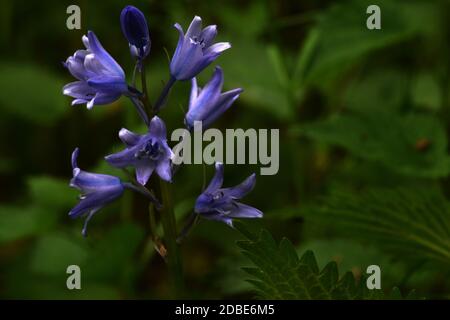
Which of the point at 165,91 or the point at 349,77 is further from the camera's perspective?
the point at 349,77

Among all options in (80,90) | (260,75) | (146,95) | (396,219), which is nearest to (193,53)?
(146,95)

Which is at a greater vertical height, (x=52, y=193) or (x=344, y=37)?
(x=344, y=37)

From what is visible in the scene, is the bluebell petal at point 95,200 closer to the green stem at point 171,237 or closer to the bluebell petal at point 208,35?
the green stem at point 171,237

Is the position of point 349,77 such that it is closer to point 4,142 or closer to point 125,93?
point 4,142

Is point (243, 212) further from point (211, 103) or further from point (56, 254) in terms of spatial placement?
point (56, 254)

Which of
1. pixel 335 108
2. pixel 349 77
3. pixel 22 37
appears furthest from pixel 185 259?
pixel 22 37

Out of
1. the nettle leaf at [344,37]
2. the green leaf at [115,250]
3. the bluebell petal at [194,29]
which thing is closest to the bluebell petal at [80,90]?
the bluebell petal at [194,29]
